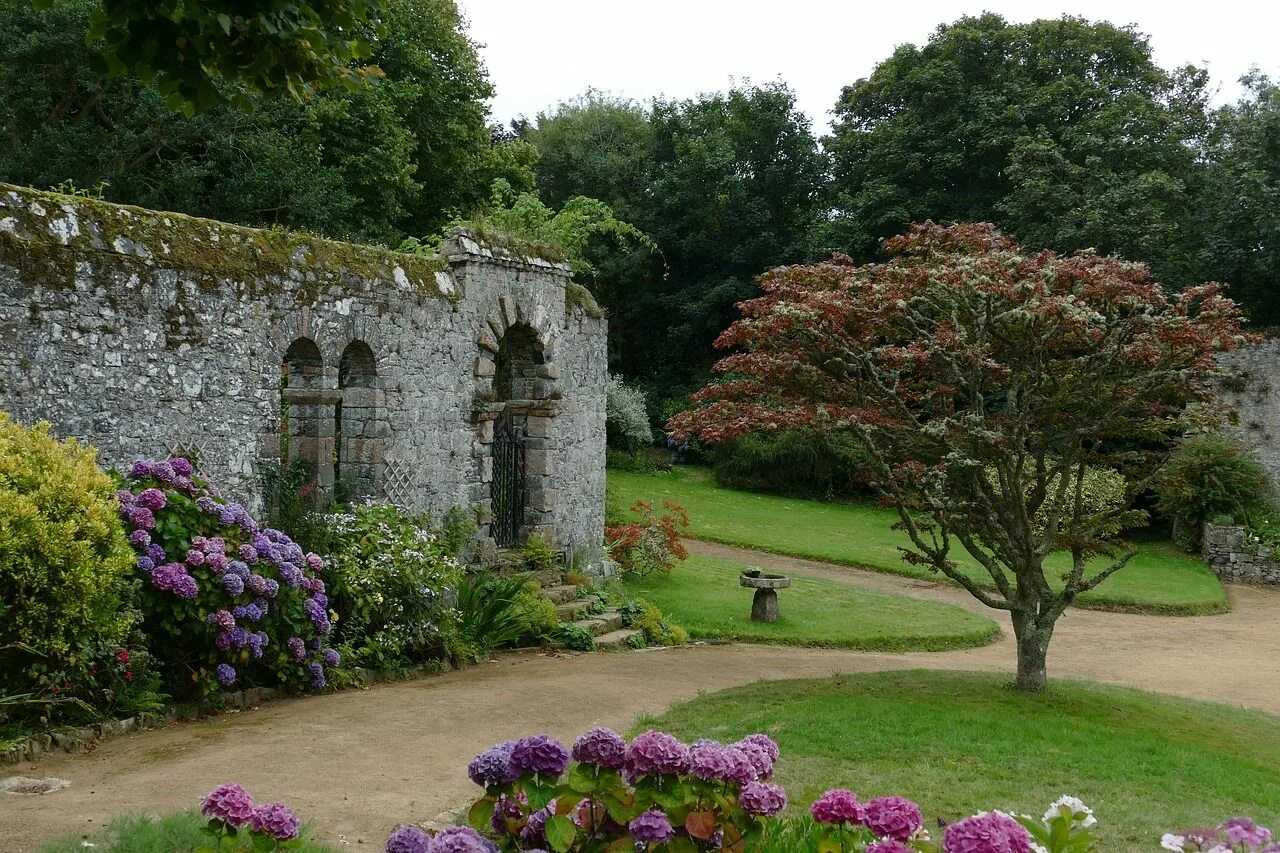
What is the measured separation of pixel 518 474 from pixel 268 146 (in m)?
10.6

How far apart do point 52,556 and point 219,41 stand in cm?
359

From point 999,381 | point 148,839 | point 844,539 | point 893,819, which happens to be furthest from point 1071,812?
point 844,539

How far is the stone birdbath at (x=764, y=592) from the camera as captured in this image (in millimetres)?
13531

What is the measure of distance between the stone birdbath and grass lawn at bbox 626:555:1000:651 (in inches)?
5.1

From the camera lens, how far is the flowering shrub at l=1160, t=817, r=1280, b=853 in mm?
2771

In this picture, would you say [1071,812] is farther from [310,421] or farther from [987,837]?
[310,421]

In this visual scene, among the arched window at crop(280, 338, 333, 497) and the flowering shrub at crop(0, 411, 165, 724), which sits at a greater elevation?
the arched window at crop(280, 338, 333, 497)

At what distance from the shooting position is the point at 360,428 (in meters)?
10.8

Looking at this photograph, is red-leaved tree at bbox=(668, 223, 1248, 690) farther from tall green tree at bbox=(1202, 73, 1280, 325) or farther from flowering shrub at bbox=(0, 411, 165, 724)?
tall green tree at bbox=(1202, 73, 1280, 325)

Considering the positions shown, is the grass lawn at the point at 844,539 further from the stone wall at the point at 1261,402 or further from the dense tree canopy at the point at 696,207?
the dense tree canopy at the point at 696,207

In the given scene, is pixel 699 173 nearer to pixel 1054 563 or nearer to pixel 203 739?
pixel 1054 563

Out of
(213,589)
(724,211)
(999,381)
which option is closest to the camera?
(213,589)

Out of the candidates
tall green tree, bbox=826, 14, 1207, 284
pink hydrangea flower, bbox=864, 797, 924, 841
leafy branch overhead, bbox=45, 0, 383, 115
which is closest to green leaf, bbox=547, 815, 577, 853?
pink hydrangea flower, bbox=864, 797, 924, 841

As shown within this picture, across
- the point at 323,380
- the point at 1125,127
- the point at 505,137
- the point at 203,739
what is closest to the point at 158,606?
the point at 203,739
